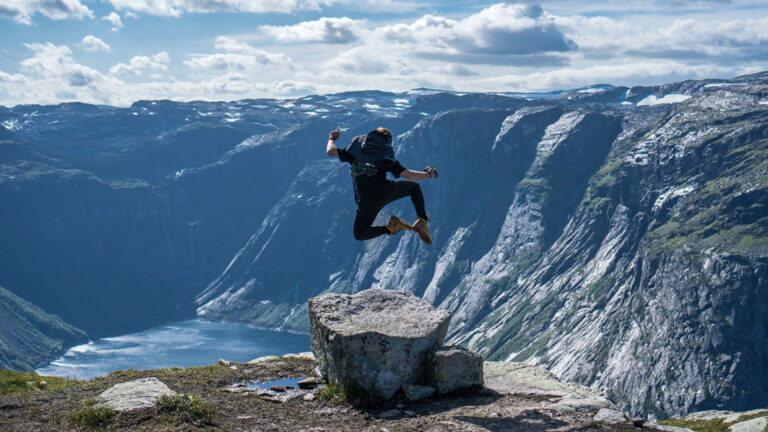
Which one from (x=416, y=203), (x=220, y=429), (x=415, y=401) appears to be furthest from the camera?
(x=416, y=203)

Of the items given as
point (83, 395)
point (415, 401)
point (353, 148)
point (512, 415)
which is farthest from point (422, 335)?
point (83, 395)

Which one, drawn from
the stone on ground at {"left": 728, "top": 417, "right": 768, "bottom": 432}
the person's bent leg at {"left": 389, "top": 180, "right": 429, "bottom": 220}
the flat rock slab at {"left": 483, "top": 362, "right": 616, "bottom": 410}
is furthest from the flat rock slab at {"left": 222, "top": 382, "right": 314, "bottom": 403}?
the stone on ground at {"left": 728, "top": 417, "right": 768, "bottom": 432}

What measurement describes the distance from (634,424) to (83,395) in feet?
A: 58.8

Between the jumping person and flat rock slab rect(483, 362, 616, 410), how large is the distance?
23.1 feet

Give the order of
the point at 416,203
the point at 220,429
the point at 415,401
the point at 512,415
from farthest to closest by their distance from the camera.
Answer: the point at 416,203 < the point at 415,401 < the point at 512,415 < the point at 220,429

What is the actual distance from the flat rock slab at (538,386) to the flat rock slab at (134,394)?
11.6m

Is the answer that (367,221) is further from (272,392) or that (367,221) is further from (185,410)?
(185,410)

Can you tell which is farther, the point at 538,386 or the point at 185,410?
the point at 538,386

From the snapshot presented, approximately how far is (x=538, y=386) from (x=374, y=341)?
6690mm

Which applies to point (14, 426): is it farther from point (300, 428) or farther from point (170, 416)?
point (300, 428)

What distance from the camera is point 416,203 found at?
23.3m

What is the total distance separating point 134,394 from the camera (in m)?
20.6

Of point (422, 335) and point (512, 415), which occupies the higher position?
point (422, 335)

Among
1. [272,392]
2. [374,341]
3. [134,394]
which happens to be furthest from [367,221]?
[134,394]
